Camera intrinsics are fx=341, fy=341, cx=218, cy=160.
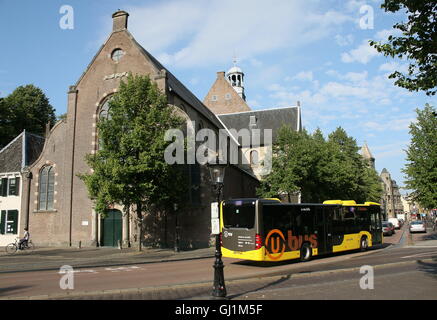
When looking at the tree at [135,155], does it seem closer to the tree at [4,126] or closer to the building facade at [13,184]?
the building facade at [13,184]

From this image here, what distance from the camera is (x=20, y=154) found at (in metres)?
32.2

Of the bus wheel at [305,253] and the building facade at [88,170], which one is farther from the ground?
the building facade at [88,170]

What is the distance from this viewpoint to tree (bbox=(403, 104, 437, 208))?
2569cm

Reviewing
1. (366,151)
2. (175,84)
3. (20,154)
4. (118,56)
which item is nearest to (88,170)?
(20,154)

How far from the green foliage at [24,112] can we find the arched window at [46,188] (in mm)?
13813

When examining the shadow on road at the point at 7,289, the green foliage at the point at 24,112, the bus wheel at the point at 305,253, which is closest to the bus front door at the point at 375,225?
the bus wheel at the point at 305,253

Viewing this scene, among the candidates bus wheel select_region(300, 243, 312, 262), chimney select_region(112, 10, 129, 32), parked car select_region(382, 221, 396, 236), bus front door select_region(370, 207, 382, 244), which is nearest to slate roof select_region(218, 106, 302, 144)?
parked car select_region(382, 221, 396, 236)

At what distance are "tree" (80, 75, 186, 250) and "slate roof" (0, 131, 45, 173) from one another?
13881 mm

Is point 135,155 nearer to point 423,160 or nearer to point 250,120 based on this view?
point 423,160

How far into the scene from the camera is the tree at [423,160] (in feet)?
84.3

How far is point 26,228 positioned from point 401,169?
30.8 m

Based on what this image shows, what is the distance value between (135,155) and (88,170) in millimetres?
9187

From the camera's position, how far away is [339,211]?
1938 cm

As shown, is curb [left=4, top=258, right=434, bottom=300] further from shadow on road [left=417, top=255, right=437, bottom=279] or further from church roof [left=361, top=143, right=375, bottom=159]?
church roof [left=361, top=143, right=375, bottom=159]
